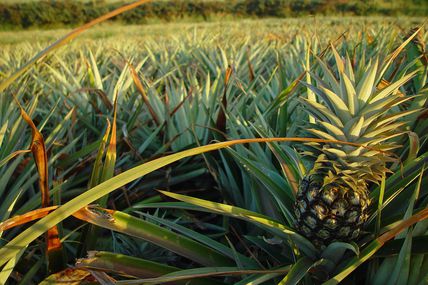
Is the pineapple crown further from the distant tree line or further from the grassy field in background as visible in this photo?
the distant tree line

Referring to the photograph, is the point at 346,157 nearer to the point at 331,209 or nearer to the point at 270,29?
the point at 331,209

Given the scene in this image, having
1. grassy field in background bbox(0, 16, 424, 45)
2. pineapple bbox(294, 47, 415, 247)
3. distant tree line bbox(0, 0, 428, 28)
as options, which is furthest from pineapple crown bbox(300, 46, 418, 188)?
distant tree line bbox(0, 0, 428, 28)

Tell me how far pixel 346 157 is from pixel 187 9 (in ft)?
55.5

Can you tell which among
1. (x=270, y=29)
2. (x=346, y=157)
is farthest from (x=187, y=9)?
(x=346, y=157)

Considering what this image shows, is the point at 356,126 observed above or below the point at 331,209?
above

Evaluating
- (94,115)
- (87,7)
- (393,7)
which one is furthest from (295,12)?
Answer: (94,115)

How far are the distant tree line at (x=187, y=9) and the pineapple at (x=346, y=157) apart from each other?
14.2m

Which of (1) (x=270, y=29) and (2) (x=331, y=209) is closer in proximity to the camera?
(2) (x=331, y=209)

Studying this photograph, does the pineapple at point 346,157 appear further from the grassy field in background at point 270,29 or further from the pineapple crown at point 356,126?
the grassy field in background at point 270,29

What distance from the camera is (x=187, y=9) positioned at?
1656 cm

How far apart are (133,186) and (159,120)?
0.40m

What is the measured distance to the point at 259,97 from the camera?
147cm

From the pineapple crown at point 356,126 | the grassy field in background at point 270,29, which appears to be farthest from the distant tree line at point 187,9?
the pineapple crown at point 356,126

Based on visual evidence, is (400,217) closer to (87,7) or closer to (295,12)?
(295,12)
